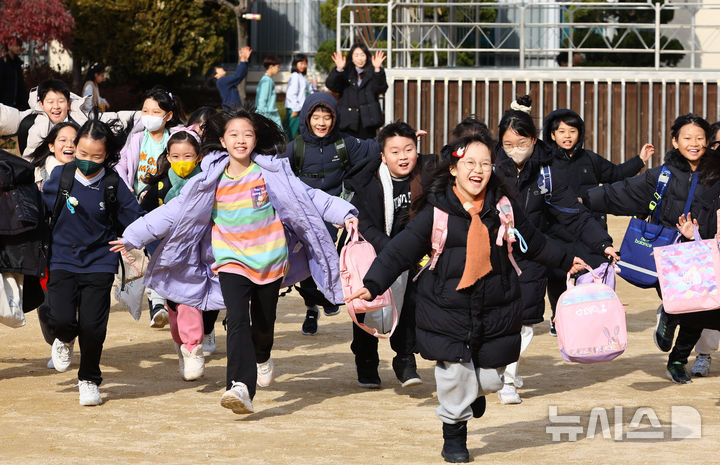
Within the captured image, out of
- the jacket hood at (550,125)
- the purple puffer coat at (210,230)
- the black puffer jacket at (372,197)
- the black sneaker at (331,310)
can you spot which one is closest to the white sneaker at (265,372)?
the purple puffer coat at (210,230)

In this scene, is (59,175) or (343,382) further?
(343,382)

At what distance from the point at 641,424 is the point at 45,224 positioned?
3.84 m

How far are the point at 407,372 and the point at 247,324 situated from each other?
1.23 m

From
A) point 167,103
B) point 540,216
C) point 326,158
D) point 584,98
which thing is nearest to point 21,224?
point 167,103

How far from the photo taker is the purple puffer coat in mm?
7688

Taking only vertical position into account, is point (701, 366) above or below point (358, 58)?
below

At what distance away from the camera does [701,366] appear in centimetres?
887

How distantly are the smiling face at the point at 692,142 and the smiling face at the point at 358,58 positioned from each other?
8.31 meters

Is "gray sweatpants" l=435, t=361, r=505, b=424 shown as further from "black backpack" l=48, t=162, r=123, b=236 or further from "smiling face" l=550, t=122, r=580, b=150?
"smiling face" l=550, t=122, r=580, b=150

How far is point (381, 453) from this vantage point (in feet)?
21.9

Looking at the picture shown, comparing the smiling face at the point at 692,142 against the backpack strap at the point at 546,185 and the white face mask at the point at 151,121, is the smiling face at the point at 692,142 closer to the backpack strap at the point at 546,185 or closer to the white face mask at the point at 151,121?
the backpack strap at the point at 546,185

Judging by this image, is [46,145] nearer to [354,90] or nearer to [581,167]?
[581,167]

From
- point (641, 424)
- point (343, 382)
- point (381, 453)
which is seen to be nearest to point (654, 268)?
point (641, 424)

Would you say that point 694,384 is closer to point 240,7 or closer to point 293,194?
point 293,194
